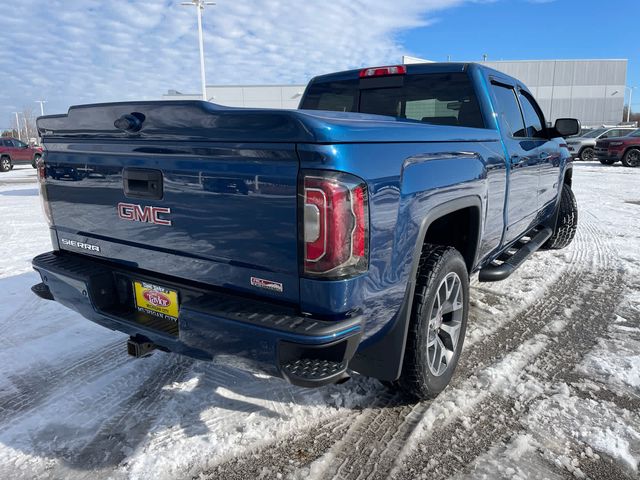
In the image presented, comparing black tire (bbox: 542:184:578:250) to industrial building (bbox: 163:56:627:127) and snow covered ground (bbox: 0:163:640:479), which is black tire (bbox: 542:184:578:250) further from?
industrial building (bbox: 163:56:627:127)

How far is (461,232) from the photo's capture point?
9.90 ft

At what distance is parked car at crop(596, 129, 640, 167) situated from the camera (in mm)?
17984

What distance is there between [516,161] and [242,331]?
265 centimetres

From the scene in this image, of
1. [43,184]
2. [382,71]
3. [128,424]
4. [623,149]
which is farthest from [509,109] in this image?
[623,149]

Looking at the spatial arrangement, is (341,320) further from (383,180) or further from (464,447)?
(464,447)

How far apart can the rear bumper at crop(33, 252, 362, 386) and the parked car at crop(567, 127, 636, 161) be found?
73.5 feet

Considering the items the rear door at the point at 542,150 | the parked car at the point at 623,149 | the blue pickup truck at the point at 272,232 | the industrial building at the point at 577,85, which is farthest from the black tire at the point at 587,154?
the industrial building at the point at 577,85

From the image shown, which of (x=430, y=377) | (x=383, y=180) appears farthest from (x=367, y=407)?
(x=383, y=180)

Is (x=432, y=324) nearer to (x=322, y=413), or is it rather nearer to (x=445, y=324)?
(x=445, y=324)

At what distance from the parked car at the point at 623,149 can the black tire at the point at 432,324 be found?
19196 millimetres

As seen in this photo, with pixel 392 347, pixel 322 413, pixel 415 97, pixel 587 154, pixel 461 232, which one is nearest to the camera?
pixel 392 347

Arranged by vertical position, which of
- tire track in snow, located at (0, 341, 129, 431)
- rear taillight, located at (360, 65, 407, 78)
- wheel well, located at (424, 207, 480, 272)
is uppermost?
rear taillight, located at (360, 65, 407, 78)

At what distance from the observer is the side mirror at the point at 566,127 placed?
4.45 m

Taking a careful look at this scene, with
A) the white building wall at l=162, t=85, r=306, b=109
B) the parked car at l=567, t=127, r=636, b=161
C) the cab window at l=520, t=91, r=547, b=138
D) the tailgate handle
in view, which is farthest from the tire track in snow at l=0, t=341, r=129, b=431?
the white building wall at l=162, t=85, r=306, b=109
